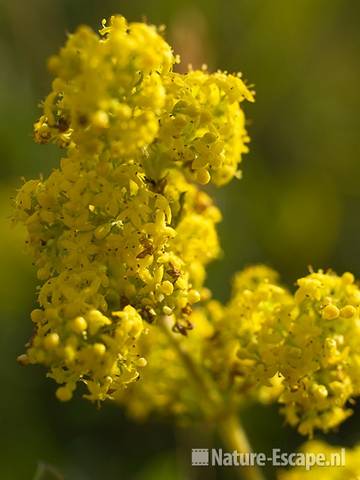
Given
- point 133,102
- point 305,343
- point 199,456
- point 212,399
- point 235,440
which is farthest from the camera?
point 199,456

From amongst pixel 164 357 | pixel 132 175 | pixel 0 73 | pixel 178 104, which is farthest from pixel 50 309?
pixel 0 73

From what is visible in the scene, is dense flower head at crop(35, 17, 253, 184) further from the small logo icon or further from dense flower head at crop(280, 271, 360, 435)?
the small logo icon

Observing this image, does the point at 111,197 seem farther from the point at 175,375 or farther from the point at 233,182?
the point at 233,182

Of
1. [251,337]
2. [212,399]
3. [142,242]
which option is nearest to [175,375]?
[212,399]

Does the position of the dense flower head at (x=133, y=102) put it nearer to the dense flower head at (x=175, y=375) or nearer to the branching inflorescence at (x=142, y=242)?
the branching inflorescence at (x=142, y=242)

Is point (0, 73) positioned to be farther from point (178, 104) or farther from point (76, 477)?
point (178, 104)

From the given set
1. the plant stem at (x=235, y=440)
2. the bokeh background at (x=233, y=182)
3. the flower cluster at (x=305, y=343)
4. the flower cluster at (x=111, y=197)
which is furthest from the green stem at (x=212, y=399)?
the bokeh background at (x=233, y=182)
